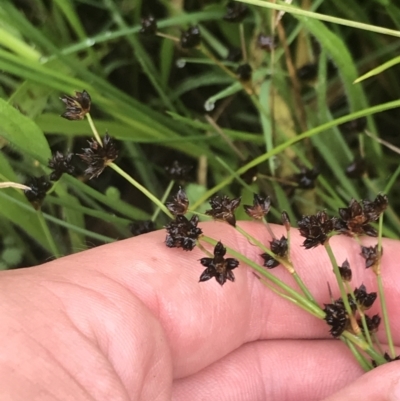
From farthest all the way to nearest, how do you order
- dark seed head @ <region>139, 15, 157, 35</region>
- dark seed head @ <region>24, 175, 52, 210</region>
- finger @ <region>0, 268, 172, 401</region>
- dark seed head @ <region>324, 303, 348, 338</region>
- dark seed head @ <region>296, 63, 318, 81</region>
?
1. dark seed head @ <region>296, 63, 318, 81</region>
2. dark seed head @ <region>139, 15, 157, 35</region>
3. dark seed head @ <region>24, 175, 52, 210</region>
4. dark seed head @ <region>324, 303, 348, 338</region>
5. finger @ <region>0, 268, 172, 401</region>

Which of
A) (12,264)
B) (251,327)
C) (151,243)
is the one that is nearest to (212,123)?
(151,243)

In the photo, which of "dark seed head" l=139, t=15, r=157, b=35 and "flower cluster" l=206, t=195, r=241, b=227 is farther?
"dark seed head" l=139, t=15, r=157, b=35

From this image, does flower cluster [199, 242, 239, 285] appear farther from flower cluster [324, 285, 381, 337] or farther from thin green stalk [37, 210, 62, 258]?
thin green stalk [37, 210, 62, 258]

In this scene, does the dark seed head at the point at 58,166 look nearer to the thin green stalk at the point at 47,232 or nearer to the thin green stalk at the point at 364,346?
the thin green stalk at the point at 47,232

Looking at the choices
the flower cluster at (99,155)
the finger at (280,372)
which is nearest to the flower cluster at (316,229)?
the flower cluster at (99,155)

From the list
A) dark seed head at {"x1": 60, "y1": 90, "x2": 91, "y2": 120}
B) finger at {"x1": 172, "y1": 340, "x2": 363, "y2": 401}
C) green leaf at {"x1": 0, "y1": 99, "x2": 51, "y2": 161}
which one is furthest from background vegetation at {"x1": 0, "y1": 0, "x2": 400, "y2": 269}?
finger at {"x1": 172, "y1": 340, "x2": 363, "y2": 401}

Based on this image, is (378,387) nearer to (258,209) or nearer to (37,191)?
(258,209)

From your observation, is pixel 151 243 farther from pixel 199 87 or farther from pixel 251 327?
pixel 199 87
